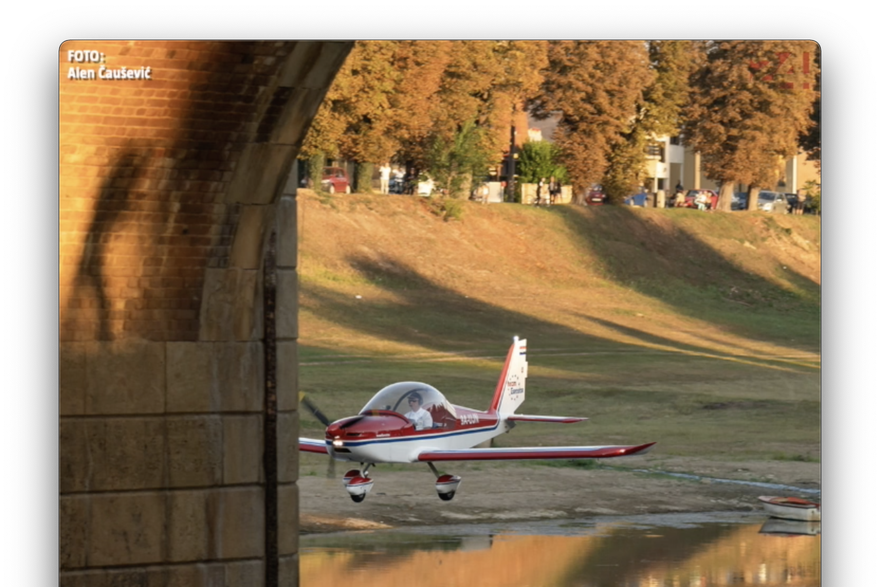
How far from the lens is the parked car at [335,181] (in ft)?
249

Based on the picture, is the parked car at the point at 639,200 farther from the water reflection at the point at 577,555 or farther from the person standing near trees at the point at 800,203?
the water reflection at the point at 577,555

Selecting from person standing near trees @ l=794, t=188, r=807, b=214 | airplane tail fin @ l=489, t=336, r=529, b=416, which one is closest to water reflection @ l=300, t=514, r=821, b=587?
airplane tail fin @ l=489, t=336, r=529, b=416

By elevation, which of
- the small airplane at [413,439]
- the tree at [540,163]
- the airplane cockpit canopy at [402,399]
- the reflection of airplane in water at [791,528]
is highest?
the tree at [540,163]

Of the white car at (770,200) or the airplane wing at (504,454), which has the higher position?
the white car at (770,200)

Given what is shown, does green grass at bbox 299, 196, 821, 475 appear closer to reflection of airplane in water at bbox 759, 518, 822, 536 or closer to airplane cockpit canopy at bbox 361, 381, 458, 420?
airplane cockpit canopy at bbox 361, 381, 458, 420

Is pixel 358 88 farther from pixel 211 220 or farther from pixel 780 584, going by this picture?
pixel 211 220

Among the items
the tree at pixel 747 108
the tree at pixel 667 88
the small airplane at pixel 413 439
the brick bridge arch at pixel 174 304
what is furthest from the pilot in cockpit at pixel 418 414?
the tree at pixel 667 88

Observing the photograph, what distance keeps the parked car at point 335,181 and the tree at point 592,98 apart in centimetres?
1133

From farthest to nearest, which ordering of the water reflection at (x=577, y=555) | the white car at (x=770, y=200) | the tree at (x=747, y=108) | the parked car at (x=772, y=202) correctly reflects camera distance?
the white car at (x=770, y=200) → the parked car at (x=772, y=202) → the tree at (x=747, y=108) → the water reflection at (x=577, y=555)

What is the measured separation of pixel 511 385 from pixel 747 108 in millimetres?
54075

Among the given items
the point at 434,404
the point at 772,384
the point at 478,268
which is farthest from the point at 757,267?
the point at 434,404

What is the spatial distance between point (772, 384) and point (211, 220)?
38.1 meters

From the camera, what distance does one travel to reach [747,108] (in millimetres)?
82625

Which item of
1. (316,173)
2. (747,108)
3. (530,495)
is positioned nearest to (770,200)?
(747,108)
